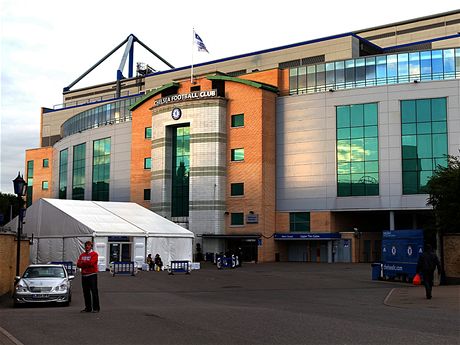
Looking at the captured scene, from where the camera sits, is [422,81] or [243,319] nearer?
[243,319]

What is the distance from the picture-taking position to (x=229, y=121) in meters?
62.5

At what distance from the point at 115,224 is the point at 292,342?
3462cm

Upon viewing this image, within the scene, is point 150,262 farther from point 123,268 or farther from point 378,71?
point 378,71

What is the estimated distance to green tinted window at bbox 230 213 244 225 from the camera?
199 ft

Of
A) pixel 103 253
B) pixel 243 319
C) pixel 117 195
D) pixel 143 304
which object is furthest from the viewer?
pixel 117 195

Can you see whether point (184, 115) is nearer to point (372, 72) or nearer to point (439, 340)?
point (372, 72)

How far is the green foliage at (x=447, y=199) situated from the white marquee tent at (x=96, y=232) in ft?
66.8

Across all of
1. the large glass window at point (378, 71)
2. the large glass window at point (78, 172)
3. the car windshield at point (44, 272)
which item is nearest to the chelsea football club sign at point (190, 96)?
the large glass window at point (378, 71)

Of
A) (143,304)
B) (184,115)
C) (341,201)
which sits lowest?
(143,304)

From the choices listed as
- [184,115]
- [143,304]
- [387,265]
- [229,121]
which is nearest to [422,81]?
[229,121]

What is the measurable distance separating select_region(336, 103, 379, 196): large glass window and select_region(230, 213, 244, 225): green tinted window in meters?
9.75

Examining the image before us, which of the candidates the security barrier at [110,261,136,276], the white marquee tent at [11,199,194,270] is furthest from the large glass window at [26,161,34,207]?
the security barrier at [110,261,136,276]

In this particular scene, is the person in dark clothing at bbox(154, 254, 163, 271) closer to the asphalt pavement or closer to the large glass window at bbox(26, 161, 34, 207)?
the asphalt pavement

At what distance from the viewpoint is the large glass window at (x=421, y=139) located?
54.6 metres
